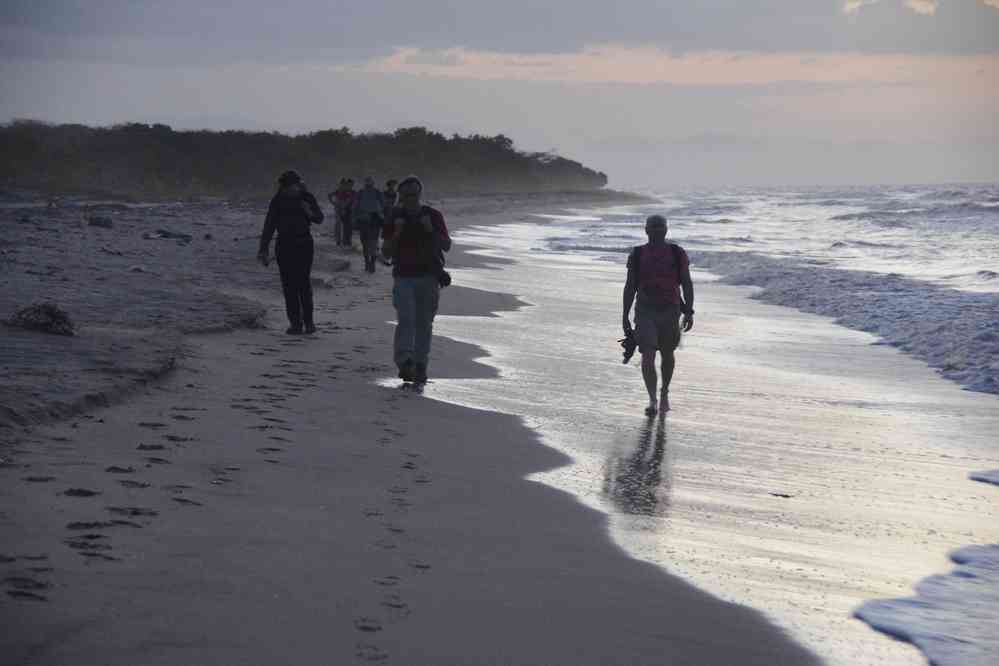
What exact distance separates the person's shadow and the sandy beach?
31 centimetres

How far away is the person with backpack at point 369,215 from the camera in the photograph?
20245mm

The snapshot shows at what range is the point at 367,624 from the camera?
4.05 m

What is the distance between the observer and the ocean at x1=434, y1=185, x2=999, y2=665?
5066 mm

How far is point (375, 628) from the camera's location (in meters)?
4.02

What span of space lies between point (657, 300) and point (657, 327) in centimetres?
23

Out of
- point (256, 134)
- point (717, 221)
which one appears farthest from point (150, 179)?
point (717, 221)

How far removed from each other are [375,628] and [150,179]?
217ft

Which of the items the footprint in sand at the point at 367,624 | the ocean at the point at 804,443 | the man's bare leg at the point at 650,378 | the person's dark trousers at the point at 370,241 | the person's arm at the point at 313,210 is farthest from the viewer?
the person's dark trousers at the point at 370,241

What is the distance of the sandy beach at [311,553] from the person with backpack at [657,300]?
2085 mm

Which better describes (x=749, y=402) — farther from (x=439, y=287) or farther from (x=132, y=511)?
(x=132, y=511)

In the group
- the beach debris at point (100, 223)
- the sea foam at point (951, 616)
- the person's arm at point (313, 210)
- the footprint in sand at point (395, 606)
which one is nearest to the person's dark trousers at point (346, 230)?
the beach debris at point (100, 223)

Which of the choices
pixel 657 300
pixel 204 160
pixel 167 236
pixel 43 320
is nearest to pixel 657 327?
pixel 657 300

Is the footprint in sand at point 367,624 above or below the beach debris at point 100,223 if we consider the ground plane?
below

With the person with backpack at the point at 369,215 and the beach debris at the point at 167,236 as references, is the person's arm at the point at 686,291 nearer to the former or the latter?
the person with backpack at the point at 369,215
